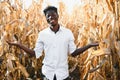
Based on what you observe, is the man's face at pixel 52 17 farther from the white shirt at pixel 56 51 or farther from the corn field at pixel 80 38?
the corn field at pixel 80 38

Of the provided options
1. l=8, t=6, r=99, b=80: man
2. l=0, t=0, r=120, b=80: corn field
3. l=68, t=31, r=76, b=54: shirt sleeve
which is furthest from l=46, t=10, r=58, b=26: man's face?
l=0, t=0, r=120, b=80: corn field

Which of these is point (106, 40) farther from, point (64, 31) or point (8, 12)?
point (8, 12)

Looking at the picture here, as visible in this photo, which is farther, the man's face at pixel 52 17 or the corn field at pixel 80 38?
the man's face at pixel 52 17

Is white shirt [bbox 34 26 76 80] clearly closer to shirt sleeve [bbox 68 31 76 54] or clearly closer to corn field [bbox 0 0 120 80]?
shirt sleeve [bbox 68 31 76 54]

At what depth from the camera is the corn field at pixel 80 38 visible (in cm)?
197

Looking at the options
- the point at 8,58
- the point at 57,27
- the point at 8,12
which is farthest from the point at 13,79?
the point at 57,27

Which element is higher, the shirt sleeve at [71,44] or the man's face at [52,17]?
the man's face at [52,17]

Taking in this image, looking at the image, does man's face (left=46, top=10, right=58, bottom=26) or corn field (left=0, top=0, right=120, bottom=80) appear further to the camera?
man's face (left=46, top=10, right=58, bottom=26)

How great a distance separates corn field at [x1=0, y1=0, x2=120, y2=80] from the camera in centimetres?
197

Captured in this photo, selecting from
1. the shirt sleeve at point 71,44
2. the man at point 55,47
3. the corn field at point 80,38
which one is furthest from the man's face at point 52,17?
the corn field at point 80,38

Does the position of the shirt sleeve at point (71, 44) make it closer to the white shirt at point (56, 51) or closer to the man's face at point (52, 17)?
the white shirt at point (56, 51)

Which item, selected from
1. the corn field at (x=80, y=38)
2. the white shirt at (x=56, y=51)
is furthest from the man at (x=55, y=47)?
the corn field at (x=80, y=38)

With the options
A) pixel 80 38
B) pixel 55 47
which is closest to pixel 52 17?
pixel 55 47

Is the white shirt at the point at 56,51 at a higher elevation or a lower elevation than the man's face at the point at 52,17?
lower
